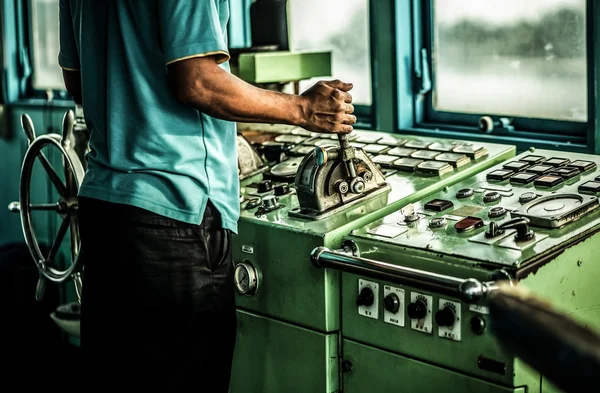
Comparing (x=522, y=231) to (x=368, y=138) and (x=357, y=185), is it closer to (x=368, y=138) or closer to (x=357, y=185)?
(x=357, y=185)

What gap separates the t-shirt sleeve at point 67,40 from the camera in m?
1.97

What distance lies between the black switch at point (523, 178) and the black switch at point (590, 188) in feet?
0.46

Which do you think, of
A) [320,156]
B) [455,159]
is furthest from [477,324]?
[455,159]

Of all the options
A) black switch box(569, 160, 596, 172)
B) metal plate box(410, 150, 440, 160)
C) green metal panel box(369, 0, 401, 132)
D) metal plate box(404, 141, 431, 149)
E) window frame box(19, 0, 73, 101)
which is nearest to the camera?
black switch box(569, 160, 596, 172)

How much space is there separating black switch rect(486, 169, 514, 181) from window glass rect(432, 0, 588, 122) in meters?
0.56

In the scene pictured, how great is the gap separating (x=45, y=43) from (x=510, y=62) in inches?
113

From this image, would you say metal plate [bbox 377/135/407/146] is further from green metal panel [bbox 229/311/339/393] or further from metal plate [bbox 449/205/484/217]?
green metal panel [bbox 229/311/339/393]

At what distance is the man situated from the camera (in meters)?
1.71

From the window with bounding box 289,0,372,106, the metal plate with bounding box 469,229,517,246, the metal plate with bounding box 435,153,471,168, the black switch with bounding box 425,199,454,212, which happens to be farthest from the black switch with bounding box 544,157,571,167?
the window with bounding box 289,0,372,106

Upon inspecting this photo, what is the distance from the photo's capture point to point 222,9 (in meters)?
1.79

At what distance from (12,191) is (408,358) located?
3372mm

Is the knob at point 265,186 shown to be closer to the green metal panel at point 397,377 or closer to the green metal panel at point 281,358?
the green metal panel at point 281,358

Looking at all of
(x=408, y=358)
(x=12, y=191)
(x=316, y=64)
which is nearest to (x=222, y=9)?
(x=408, y=358)

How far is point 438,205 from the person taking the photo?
1.94m
